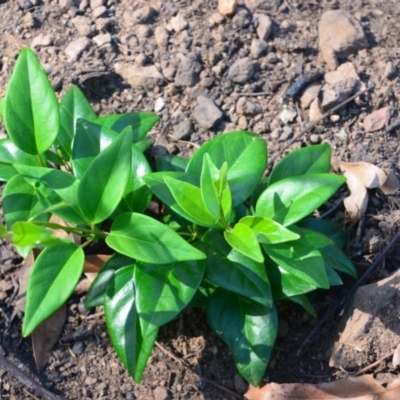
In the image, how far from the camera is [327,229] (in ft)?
8.32

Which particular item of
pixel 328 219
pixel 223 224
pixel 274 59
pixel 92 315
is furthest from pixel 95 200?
pixel 274 59

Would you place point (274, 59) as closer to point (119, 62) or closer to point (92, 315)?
point (119, 62)

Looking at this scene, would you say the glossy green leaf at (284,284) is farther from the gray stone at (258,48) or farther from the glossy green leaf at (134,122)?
the gray stone at (258,48)

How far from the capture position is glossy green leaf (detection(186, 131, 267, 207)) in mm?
2311

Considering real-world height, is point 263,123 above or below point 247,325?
above

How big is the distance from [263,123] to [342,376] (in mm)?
1118

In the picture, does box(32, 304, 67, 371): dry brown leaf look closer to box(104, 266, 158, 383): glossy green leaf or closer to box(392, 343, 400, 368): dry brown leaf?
box(104, 266, 158, 383): glossy green leaf

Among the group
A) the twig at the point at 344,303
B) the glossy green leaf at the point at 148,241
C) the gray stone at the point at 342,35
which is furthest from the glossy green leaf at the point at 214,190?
the gray stone at the point at 342,35

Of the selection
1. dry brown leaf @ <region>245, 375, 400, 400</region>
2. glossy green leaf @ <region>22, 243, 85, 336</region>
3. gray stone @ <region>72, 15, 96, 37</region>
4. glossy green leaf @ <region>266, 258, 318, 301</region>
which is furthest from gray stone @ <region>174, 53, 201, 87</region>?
dry brown leaf @ <region>245, 375, 400, 400</region>

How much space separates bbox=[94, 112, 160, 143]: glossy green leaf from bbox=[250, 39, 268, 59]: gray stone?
703 mm

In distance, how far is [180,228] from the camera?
7.99ft

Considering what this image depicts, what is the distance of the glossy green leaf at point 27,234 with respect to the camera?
5.42 feet

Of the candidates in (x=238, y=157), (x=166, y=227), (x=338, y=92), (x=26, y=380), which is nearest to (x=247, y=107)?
(x=338, y=92)

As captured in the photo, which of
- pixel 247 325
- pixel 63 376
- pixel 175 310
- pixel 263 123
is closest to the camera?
pixel 175 310
